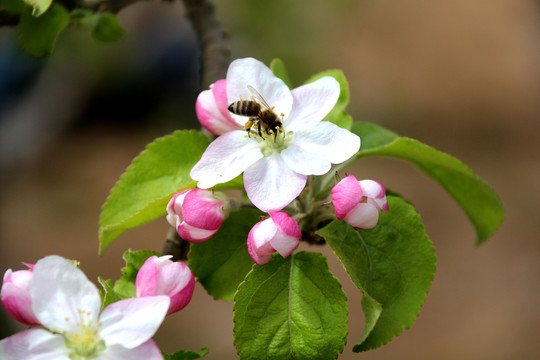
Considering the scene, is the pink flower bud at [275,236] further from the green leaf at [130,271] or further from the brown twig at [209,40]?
the brown twig at [209,40]

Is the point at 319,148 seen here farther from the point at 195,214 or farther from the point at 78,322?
the point at 78,322

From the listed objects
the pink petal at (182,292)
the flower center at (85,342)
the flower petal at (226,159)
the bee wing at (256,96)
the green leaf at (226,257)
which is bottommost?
the flower center at (85,342)

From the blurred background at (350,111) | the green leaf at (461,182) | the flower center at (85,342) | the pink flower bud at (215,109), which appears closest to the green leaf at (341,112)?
the green leaf at (461,182)

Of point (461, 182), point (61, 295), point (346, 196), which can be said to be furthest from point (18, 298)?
point (461, 182)

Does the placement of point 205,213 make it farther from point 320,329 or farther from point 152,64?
point 152,64

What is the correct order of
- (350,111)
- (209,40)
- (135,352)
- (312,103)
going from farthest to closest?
(350,111) < (209,40) < (312,103) < (135,352)

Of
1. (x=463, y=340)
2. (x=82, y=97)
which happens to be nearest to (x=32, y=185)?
(x=82, y=97)

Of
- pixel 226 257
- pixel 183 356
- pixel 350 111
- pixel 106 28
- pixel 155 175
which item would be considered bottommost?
pixel 183 356
